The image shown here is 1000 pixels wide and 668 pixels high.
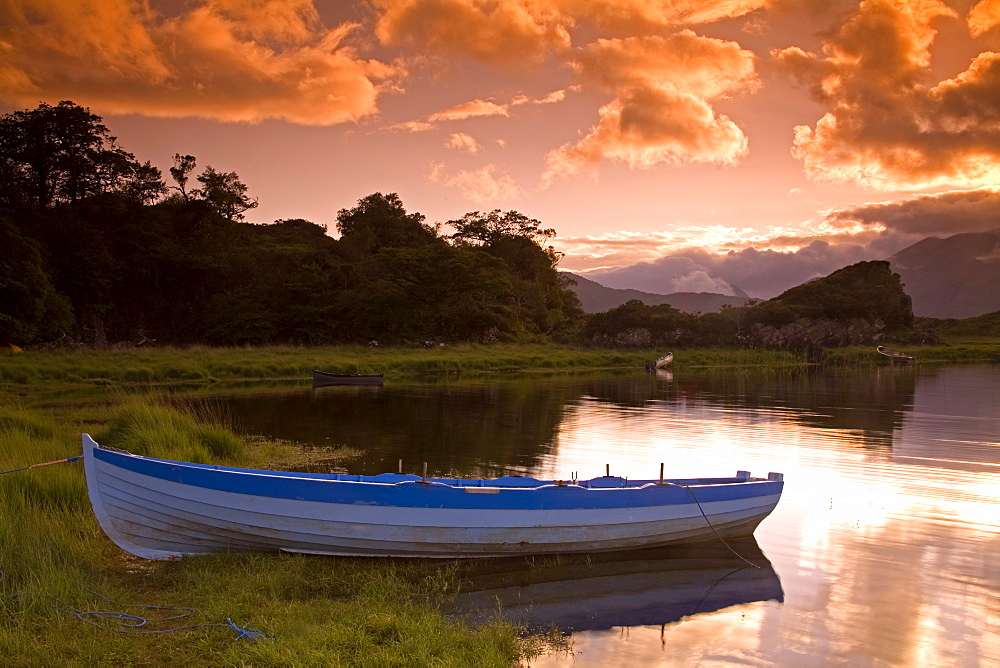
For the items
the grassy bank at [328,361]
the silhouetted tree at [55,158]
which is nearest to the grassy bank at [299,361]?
the grassy bank at [328,361]

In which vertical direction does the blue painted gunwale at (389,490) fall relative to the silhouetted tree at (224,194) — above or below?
below

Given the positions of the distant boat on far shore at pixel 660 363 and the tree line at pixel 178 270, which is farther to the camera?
the distant boat on far shore at pixel 660 363

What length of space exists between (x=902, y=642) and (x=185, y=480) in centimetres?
758

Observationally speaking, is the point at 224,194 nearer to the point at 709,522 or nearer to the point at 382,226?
the point at 382,226

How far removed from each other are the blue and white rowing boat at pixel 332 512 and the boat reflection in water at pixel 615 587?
13.9 inches

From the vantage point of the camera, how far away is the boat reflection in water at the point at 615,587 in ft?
25.4

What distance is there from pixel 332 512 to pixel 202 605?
1.69 metres

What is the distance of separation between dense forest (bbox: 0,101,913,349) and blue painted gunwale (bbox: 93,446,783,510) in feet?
108

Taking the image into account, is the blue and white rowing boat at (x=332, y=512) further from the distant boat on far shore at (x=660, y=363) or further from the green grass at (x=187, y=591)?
the distant boat on far shore at (x=660, y=363)

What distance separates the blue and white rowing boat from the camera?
8.46 m

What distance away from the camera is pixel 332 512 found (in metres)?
8.48

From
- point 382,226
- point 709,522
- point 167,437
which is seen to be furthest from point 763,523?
point 382,226

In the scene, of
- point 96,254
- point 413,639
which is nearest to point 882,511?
point 413,639

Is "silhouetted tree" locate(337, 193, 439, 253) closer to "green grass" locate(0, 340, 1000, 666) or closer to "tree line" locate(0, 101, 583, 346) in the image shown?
"tree line" locate(0, 101, 583, 346)
